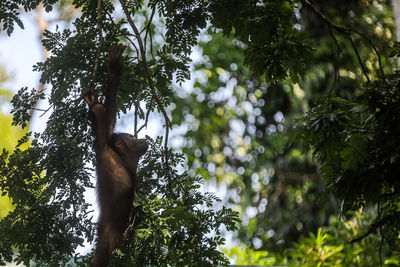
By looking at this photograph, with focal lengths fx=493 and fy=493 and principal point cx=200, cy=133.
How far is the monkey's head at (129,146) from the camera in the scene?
1727mm

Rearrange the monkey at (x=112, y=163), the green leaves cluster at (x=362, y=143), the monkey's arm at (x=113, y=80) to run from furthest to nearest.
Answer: the monkey's arm at (x=113, y=80) < the monkey at (x=112, y=163) < the green leaves cluster at (x=362, y=143)

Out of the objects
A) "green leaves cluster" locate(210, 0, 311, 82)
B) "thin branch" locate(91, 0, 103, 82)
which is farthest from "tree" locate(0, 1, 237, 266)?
"green leaves cluster" locate(210, 0, 311, 82)

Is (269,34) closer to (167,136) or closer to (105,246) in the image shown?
(167,136)

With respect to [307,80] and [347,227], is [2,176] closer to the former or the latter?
[347,227]

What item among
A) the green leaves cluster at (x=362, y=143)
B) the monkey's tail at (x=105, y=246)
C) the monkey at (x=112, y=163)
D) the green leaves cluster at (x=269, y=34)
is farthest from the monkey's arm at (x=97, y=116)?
the green leaves cluster at (x=362, y=143)

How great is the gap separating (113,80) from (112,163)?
0.94 ft

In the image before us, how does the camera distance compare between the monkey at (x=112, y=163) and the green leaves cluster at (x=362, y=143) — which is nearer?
the green leaves cluster at (x=362, y=143)

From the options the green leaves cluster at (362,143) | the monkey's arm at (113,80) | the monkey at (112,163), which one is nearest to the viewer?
the green leaves cluster at (362,143)

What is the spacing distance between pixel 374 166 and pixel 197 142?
14.4 feet

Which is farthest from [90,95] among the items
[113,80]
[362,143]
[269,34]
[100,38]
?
[362,143]

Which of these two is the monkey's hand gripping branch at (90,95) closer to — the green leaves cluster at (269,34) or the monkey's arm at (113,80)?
the monkey's arm at (113,80)

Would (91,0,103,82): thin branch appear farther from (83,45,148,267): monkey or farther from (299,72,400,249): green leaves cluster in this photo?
(299,72,400,249): green leaves cluster

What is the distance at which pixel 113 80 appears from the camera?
5.61ft

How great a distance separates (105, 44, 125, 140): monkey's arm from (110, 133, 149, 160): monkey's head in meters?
0.05
